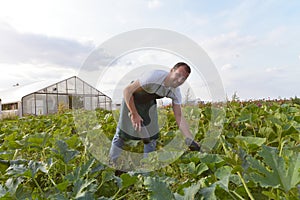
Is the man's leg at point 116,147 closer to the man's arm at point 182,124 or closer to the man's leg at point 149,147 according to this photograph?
the man's leg at point 149,147

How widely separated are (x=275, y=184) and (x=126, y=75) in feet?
4.89

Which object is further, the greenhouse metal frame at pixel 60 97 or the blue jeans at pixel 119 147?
the greenhouse metal frame at pixel 60 97

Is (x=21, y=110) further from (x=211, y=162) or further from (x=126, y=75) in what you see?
(x=211, y=162)

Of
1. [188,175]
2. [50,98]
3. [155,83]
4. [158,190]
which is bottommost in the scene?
[188,175]

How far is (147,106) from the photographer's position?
7.32 feet

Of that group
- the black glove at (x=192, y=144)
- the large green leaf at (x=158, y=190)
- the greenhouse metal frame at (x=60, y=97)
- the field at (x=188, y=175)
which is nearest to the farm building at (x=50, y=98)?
the greenhouse metal frame at (x=60, y=97)

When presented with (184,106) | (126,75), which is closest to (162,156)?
(126,75)

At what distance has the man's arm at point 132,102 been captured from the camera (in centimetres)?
195

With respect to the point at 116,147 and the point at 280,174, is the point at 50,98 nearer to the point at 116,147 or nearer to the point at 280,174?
the point at 116,147

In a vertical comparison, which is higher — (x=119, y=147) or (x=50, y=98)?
(x=50, y=98)

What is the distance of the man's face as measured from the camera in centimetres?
190

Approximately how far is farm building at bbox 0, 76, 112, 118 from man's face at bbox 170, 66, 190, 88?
11.7 meters

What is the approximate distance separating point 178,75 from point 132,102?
0.38 meters

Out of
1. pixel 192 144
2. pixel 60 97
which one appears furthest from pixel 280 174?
pixel 60 97
